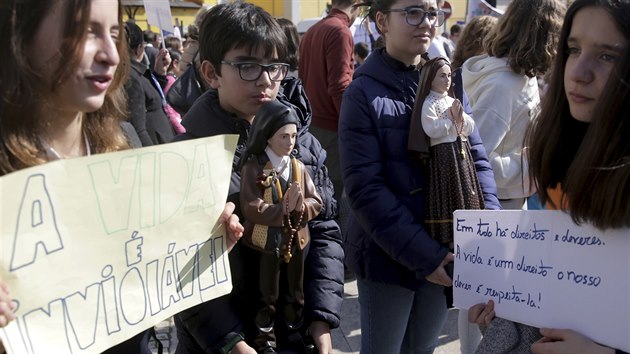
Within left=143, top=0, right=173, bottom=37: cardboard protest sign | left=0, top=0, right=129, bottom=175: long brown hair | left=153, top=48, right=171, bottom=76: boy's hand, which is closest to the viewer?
left=0, top=0, right=129, bottom=175: long brown hair

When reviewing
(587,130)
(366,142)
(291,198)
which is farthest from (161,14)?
(587,130)

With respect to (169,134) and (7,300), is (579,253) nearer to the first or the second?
(7,300)

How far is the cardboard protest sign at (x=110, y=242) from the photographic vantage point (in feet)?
4.09

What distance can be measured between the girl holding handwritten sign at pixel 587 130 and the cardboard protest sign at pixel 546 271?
0.04 meters

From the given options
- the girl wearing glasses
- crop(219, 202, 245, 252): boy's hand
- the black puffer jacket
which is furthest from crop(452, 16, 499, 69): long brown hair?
crop(219, 202, 245, 252): boy's hand

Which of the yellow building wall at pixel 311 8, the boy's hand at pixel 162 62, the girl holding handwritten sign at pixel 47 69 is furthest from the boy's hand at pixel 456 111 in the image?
the yellow building wall at pixel 311 8

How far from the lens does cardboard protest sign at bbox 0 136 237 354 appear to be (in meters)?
1.25

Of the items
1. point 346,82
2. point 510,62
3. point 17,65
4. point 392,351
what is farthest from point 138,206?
point 346,82

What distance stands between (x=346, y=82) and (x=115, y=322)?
12.1ft

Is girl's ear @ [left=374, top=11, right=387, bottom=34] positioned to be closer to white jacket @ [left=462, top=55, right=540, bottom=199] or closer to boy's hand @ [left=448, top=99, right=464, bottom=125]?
boy's hand @ [left=448, top=99, right=464, bottom=125]

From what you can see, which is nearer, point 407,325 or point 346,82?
point 407,325

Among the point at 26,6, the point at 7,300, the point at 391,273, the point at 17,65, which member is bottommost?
the point at 391,273

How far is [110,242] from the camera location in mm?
1412

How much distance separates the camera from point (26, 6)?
1303 mm
